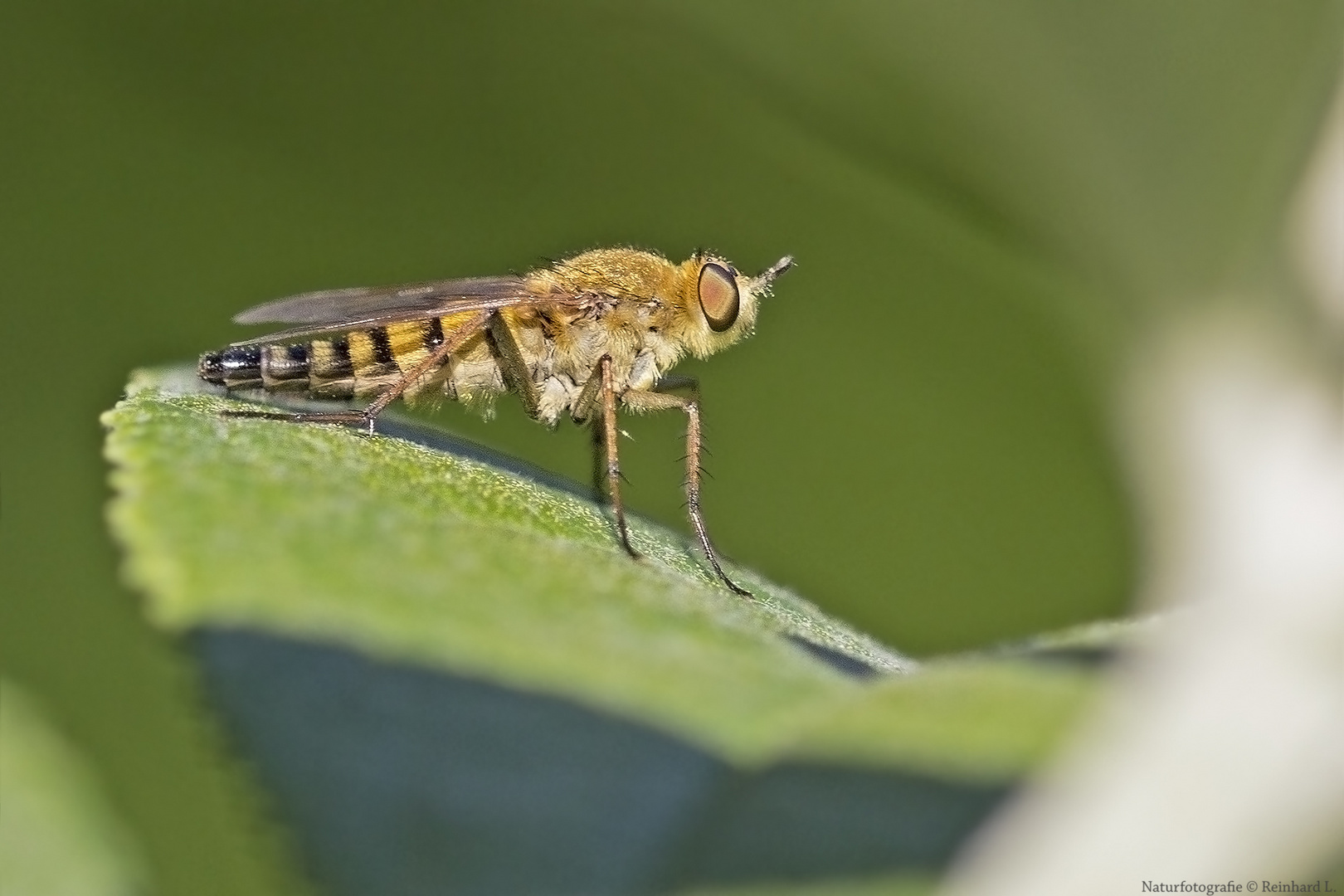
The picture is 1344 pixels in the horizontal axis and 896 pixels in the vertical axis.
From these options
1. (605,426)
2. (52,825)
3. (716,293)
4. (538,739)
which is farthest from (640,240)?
(538,739)

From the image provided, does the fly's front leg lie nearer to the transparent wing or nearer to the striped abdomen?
the transparent wing

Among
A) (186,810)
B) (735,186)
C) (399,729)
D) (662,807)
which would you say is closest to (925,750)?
(662,807)

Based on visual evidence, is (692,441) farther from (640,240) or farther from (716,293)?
(640,240)

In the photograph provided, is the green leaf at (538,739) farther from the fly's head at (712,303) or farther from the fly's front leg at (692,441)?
the fly's head at (712,303)

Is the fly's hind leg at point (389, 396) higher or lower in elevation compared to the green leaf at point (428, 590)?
higher

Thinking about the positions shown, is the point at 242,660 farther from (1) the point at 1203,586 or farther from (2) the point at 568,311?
(2) the point at 568,311

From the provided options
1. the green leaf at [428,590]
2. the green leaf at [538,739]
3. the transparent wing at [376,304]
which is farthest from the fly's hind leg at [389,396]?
the green leaf at [538,739]
